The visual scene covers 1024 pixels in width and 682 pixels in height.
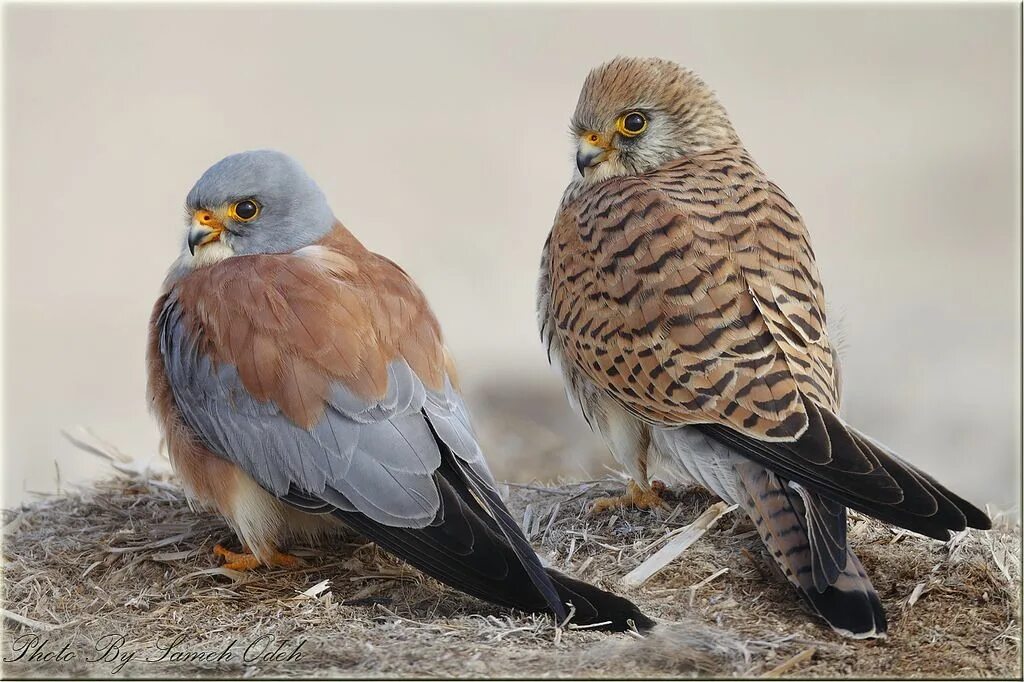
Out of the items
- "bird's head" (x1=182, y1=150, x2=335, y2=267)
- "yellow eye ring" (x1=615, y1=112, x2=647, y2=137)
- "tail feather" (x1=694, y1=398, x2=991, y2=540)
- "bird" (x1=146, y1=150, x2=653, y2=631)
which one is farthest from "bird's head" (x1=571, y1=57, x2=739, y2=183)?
"tail feather" (x1=694, y1=398, x2=991, y2=540)

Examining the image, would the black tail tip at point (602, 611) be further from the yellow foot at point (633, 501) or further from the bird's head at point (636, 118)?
the bird's head at point (636, 118)

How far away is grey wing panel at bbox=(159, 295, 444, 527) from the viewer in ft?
10.3

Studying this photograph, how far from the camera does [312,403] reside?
3.25 m

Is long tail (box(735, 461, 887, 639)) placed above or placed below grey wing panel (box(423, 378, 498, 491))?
below

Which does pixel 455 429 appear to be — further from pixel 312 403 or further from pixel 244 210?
pixel 244 210

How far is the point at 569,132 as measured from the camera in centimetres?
416

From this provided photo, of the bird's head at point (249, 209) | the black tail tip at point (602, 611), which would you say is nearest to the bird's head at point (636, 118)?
the bird's head at point (249, 209)

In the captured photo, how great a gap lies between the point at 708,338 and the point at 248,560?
144 cm

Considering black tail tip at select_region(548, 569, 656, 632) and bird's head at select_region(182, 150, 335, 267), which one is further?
bird's head at select_region(182, 150, 335, 267)

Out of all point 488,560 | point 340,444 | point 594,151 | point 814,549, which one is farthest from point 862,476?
point 594,151

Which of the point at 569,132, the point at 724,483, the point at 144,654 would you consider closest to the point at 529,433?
the point at 569,132

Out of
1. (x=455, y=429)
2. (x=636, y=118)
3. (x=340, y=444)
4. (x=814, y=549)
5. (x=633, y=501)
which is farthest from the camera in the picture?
(x=636, y=118)

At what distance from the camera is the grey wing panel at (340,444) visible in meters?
3.13

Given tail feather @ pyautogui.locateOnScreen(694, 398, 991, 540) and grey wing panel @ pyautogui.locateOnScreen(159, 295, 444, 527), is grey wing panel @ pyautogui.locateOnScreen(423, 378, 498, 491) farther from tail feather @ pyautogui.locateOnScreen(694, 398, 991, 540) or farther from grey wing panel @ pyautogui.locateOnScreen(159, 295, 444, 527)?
tail feather @ pyautogui.locateOnScreen(694, 398, 991, 540)
